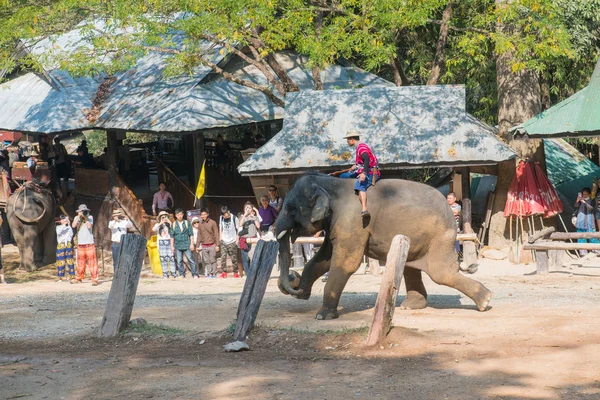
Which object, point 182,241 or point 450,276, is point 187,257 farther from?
point 450,276

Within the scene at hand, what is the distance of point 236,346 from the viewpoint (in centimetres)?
1081

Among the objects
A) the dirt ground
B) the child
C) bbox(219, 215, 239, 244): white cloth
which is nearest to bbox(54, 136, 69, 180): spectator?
the child

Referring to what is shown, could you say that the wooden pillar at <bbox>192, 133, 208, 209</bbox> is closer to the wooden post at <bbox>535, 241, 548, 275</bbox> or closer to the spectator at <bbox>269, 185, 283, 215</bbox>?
the spectator at <bbox>269, 185, 283, 215</bbox>

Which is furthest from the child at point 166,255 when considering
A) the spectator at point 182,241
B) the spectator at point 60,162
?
the spectator at point 60,162

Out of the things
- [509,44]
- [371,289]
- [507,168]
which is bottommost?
[371,289]

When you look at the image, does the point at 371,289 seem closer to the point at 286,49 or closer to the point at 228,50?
the point at 228,50

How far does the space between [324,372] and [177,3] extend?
13.4 m

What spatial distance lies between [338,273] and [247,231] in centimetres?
793

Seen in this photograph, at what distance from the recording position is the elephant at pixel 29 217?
86.1 feet

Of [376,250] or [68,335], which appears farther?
[376,250]

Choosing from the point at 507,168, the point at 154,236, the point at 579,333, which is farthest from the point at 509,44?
the point at 579,333

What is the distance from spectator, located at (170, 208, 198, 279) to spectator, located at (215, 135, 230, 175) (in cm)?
468

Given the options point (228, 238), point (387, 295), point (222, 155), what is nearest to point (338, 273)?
point (387, 295)

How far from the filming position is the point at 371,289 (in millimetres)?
17438
